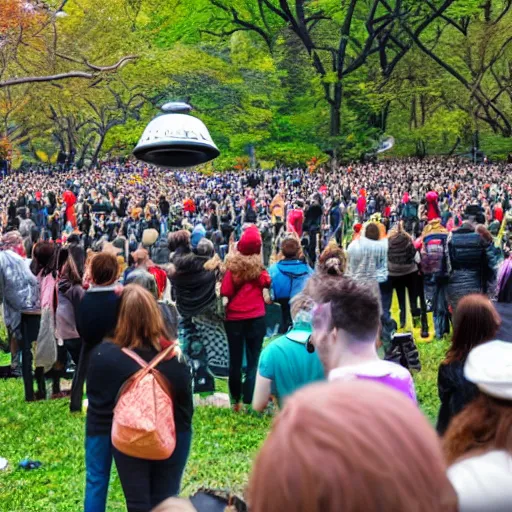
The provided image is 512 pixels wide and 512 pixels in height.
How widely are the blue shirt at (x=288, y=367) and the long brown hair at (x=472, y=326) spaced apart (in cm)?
66

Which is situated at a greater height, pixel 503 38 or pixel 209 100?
pixel 503 38

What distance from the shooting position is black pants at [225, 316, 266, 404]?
6.36 metres

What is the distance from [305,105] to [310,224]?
27.5m

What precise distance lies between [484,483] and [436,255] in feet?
22.4

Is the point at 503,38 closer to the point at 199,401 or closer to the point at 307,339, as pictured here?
the point at 199,401

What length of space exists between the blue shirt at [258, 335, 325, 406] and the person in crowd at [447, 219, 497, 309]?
458 cm

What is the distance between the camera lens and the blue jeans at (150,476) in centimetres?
321

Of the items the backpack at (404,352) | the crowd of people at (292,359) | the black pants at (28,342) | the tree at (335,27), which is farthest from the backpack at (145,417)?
the tree at (335,27)

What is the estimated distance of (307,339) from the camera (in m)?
3.28

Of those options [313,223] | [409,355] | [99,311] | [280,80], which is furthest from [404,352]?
[280,80]

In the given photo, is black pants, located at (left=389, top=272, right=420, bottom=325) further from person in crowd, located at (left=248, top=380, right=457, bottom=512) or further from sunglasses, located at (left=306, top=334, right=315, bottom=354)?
person in crowd, located at (left=248, top=380, right=457, bottom=512)

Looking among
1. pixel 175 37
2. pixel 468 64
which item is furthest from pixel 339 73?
pixel 175 37

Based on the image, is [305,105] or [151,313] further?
[305,105]

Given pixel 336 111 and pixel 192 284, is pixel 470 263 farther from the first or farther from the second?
pixel 336 111
